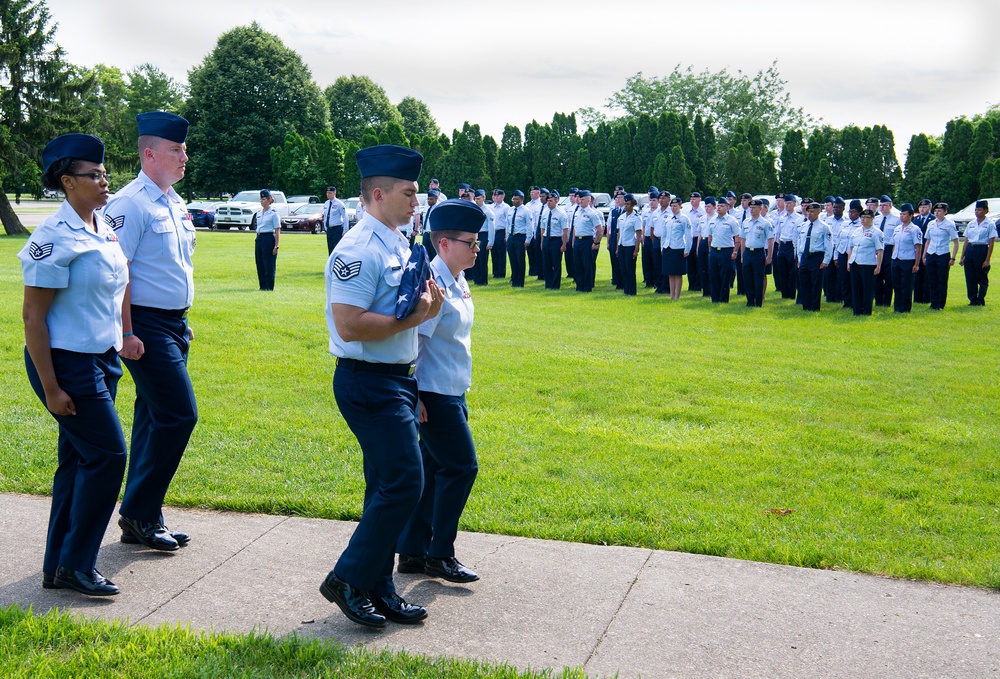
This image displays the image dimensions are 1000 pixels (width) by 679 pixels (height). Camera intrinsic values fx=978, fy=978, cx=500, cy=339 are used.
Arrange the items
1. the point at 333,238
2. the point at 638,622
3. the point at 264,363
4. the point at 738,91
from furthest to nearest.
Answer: the point at 738,91, the point at 333,238, the point at 264,363, the point at 638,622

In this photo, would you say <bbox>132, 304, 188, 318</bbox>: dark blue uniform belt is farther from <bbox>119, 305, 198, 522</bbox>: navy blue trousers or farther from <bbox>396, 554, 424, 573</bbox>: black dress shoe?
<bbox>396, 554, 424, 573</bbox>: black dress shoe

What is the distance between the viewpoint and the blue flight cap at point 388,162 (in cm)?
409

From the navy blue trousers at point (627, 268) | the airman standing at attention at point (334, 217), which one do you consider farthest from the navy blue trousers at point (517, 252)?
the airman standing at attention at point (334, 217)

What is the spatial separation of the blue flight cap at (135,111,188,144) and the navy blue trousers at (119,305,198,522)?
0.91 metres

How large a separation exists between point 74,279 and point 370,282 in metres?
1.42

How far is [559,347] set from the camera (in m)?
11.6

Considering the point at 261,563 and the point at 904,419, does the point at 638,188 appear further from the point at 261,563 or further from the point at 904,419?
the point at 261,563

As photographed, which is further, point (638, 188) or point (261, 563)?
point (638, 188)

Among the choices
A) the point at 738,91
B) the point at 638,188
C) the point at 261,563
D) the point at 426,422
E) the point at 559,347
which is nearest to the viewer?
the point at 426,422

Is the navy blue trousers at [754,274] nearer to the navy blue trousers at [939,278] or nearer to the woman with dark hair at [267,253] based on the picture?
the navy blue trousers at [939,278]

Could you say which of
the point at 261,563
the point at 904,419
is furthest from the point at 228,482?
the point at 904,419

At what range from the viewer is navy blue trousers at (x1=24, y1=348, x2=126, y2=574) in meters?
4.40

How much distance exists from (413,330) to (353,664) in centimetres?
139

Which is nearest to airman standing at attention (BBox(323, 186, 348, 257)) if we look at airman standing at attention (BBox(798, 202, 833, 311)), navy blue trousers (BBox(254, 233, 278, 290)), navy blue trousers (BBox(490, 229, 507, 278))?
navy blue trousers (BBox(490, 229, 507, 278))
